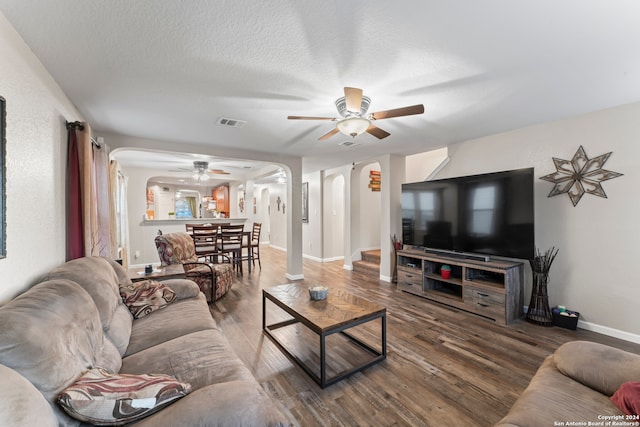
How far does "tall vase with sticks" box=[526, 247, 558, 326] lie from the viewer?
3.03 meters

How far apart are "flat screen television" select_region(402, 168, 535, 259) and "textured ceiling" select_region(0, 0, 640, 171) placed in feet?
2.79

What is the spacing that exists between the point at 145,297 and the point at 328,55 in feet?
7.87

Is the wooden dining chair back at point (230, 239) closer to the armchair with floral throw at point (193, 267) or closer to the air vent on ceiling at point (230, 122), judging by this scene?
the armchair with floral throw at point (193, 267)

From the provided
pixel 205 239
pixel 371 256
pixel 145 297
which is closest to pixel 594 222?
pixel 371 256

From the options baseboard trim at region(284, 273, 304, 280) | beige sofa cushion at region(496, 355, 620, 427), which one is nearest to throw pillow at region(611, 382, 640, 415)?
beige sofa cushion at region(496, 355, 620, 427)

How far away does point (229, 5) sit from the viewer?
4.38 ft

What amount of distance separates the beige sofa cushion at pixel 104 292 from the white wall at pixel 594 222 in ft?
14.0

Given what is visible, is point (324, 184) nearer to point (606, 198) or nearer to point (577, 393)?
point (606, 198)

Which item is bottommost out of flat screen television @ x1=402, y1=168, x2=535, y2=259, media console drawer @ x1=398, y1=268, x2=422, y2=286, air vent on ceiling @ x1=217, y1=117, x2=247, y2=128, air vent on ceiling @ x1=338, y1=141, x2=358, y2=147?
media console drawer @ x1=398, y1=268, x2=422, y2=286

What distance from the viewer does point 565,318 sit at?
9.56 feet

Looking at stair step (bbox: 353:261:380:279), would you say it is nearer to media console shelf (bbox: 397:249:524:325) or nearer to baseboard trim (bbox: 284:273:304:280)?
media console shelf (bbox: 397:249:524:325)

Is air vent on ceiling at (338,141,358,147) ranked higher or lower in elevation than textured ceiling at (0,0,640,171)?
lower

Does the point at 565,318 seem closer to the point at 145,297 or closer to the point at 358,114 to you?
the point at 358,114

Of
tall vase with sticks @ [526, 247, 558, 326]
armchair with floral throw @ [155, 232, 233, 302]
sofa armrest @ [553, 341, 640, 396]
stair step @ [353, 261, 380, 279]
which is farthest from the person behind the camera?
stair step @ [353, 261, 380, 279]
